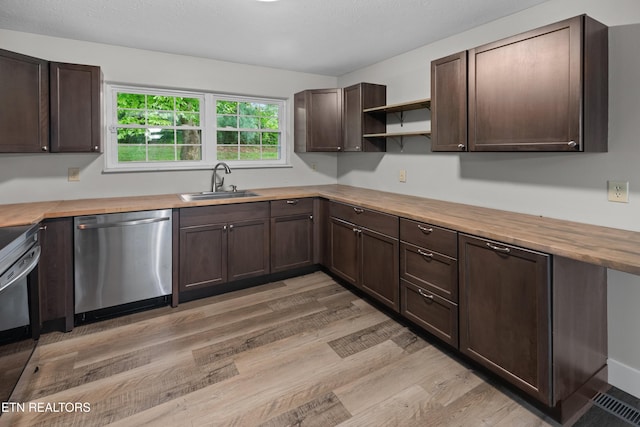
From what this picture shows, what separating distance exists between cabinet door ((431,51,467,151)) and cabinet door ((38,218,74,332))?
2.83m

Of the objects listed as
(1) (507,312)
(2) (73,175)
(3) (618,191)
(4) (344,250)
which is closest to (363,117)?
(4) (344,250)

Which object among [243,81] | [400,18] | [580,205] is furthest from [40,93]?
[580,205]

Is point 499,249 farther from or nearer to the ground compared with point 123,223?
nearer to the ground

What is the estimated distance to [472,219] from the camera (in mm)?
2307

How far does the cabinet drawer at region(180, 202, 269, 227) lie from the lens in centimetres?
307

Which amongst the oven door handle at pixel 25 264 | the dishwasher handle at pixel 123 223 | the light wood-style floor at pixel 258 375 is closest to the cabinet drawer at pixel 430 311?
the light wood-style floor at pixel 258 375

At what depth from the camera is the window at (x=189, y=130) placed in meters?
3.43

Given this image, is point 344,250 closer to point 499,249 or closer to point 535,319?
point 499,249

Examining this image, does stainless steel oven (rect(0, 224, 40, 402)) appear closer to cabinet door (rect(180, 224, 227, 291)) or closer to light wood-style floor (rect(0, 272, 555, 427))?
light wood-style floor (rect(0, 272, 555, 427))

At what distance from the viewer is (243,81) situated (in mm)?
3932

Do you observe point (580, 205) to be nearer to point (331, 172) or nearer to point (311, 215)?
point (311, 215)

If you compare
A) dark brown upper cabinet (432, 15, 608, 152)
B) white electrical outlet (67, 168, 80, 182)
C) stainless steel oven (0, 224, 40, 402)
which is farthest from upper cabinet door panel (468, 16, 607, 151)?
white electrical outlet (67, 168, 80, 182)

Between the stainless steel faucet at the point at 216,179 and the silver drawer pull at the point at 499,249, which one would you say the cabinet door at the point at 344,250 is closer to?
the stainless steel faucet at the point at 216,179

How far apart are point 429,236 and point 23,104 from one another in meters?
3.03
